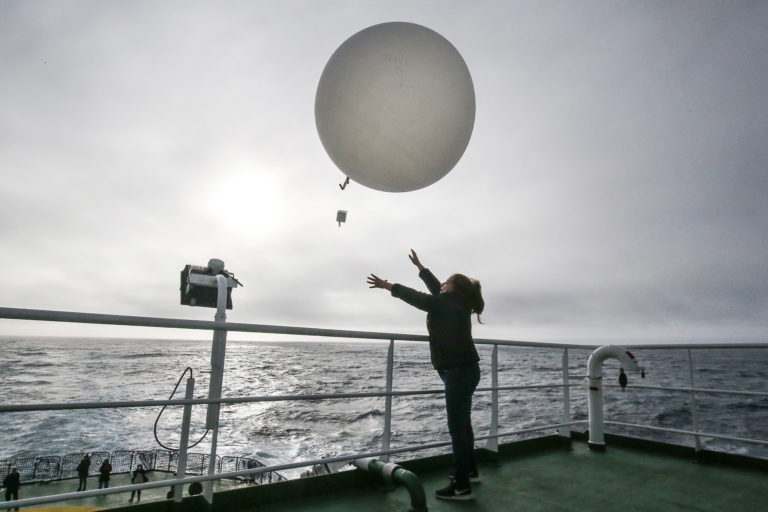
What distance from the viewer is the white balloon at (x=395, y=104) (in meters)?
2.24

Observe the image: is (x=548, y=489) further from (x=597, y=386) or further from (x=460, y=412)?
(x=597, y=386)

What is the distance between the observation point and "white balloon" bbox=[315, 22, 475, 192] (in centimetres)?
224

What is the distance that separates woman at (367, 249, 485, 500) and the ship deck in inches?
7.5

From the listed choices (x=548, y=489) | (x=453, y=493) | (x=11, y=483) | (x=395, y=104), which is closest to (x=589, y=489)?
(x=548, y=489)

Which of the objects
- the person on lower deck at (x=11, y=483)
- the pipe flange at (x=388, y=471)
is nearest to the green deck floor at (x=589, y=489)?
the pipe flange at (x=388, y=471)

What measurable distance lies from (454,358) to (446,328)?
0.21 m

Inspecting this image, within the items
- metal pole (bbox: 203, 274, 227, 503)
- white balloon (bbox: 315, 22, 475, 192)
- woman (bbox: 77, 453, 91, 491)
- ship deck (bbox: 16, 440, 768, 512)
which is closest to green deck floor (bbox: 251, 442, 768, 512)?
ship deck (bbox: 16, 440, 768, 512)

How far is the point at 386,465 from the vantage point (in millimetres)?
2643

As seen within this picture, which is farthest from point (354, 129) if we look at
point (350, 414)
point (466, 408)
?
point (350, 414)

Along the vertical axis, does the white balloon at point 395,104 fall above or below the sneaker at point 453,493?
above

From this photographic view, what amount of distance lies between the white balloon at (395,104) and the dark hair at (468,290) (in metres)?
0.85

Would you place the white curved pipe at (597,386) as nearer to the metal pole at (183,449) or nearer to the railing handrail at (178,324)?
the railing handrail at (178,324)

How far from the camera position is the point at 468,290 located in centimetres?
298

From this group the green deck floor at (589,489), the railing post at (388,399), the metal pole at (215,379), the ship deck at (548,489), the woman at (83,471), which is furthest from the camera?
the woman at (83,471)
